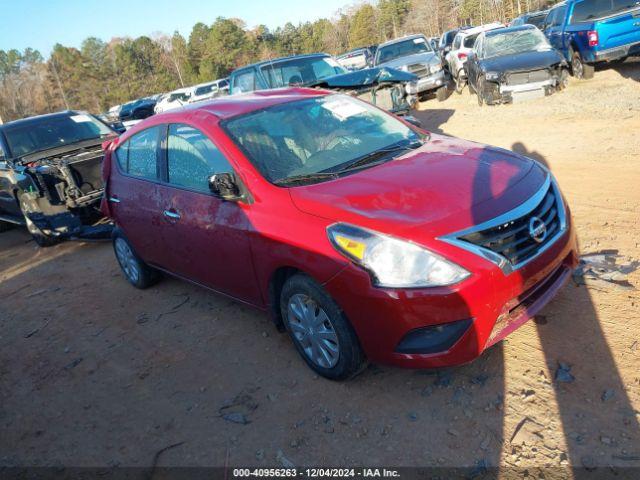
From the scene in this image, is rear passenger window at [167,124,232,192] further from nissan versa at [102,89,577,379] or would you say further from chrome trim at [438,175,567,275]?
chrome trim at [438,175,567,275]

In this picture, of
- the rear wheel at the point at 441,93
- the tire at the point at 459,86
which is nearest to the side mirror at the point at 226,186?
the rear wheel at the point at 441,93

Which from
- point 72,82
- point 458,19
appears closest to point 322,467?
point 458,19

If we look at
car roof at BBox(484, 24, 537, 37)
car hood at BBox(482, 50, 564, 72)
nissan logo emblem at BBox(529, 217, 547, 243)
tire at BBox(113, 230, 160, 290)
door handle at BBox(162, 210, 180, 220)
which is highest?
car roof at BBox(484, 24, 537, 37)

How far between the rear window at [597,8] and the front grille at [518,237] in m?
11.2

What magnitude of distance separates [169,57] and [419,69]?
189 feet

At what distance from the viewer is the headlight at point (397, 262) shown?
266 centimetres

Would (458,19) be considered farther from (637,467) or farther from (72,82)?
(637,467)

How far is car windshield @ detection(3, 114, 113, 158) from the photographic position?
26.4 ft

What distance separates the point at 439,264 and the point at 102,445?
2.34 metres

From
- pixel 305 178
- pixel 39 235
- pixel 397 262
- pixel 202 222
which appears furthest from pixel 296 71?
pixel 397 262

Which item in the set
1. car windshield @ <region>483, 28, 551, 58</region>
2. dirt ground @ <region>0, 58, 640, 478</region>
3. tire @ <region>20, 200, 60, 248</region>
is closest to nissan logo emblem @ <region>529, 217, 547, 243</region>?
dirt ground @ <region>0, 58, 640, 478</region>

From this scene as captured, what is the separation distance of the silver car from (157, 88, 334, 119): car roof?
9.69 meters

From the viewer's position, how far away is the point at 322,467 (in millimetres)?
2688

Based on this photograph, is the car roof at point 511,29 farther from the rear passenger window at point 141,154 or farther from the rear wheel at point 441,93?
the rear passenger window at point 141,154
